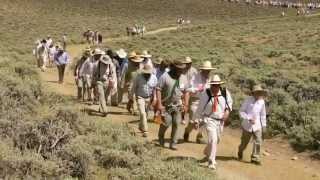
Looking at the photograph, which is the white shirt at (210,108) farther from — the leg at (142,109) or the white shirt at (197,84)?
the leg at (142,109)

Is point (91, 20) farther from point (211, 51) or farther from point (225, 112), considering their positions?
point (225, 112)

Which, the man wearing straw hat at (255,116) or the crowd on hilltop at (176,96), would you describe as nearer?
the crowd on hilltop at (176,96)

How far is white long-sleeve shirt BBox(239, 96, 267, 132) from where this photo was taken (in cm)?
1214

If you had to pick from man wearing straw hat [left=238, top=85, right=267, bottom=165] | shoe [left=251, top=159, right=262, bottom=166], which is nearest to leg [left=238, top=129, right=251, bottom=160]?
man wearing straw hat [left=238, top=85, right=267, bottom=165]

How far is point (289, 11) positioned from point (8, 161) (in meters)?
89.5

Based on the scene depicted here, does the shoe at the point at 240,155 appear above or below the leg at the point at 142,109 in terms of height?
below

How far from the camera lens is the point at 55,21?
69.1 meters

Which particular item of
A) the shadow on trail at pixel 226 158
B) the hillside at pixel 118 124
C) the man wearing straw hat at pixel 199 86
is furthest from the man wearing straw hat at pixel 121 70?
the shadow on trail at pixel 226 158

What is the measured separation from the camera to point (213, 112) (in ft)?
37.2

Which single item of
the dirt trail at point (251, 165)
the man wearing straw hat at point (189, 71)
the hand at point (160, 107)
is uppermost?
the man wearing straw hat at point (189, 71)

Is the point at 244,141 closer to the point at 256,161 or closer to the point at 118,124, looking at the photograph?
the point at 256,161

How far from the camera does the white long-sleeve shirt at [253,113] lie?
1214 cm

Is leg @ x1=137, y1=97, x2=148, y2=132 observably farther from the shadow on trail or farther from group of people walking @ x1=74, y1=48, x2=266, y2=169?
the shadow on trail

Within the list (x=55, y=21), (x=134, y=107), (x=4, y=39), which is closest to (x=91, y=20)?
(x=55, y=21)
